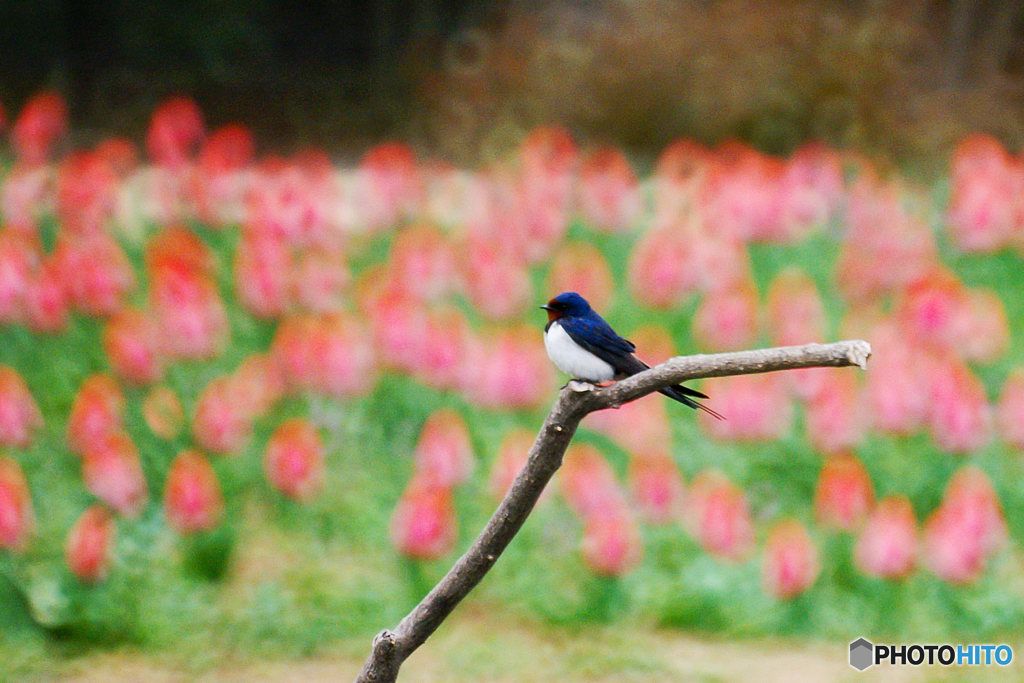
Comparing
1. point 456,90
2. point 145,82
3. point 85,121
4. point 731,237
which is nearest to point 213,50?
point 145,82


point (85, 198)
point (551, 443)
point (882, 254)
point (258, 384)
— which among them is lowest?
point (551, 443)

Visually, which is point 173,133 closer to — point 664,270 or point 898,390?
point 664,270

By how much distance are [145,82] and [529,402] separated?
329cm

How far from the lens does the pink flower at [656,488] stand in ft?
4.31

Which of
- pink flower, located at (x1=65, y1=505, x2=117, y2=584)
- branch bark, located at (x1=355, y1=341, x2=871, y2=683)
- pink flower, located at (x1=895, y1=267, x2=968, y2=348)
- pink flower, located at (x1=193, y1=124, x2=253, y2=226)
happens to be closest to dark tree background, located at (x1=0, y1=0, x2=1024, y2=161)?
pink flower, located at (x1=193, y1=124, x2=253, y2=226)

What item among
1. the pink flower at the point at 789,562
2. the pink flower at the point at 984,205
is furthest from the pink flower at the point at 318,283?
the pink flower at the point at 984,205

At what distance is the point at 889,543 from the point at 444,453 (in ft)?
1.77

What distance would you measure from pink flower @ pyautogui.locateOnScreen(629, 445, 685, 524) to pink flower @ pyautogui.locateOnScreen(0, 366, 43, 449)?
30.7 inches

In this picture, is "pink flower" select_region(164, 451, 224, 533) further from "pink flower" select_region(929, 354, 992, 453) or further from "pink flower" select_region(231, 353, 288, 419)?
"pink flower" select_region(929, 354, 992, 453)

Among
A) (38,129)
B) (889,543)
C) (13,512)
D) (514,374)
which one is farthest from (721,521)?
(38,129)

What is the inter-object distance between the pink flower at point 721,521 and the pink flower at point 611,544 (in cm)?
9

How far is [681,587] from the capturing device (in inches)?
52.1

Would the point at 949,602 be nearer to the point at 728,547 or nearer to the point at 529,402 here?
the point at 728,547

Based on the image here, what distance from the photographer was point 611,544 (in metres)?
1.23
